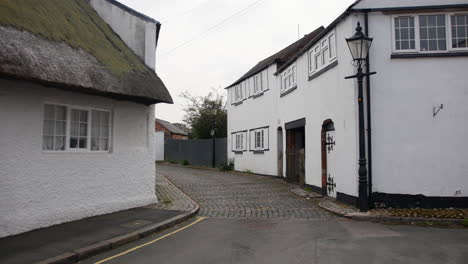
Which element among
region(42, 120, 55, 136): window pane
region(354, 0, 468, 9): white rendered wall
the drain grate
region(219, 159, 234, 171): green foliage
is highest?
region(354, 0, 468, 9): white rendered wall

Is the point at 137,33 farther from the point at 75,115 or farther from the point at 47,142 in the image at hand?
the point at 47,142

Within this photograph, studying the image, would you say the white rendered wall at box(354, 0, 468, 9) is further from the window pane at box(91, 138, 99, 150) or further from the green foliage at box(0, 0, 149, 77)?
the window pane at box(91, 138, 99, 150)

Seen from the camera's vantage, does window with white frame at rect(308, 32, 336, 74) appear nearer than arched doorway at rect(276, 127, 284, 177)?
Yes

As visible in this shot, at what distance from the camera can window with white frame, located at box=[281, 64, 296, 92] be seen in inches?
609

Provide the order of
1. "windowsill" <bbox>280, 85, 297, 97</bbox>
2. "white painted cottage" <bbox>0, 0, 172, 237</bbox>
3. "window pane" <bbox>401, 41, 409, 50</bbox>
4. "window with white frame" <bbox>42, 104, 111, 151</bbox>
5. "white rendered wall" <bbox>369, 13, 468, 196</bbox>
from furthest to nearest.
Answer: "windowsill" <bbox>280, 85, 297, 97</bbox> < "window pane" <bbox>401, 41, 409, 50</bbox> < "white rendered wall" <bbox>369, 13, 468, 196</bbox> < "window with white frame" <bbox>42, 104, 111, 151</bbox> < "white painted cottage" <bbox>0, 0, 172, 237</bbox>

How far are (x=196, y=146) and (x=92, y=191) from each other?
68.8 ft

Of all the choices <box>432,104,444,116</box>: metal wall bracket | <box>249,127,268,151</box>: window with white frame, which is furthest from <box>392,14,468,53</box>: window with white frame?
<box>249,127,268,151</box>: window with white frame

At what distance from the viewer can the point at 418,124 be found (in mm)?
9281

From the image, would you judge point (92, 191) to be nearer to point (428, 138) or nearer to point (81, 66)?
point (81, 66)

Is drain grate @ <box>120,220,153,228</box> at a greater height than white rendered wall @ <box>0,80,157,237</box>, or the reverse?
white rendered wall @ <box>0,80,157,237</box>

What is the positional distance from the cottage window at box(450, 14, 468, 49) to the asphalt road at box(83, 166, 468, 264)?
16.5ft

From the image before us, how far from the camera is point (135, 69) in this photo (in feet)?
31.5

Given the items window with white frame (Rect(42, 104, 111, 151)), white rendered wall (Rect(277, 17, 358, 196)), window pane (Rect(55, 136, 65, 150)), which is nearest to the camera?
window with white frame (Rect(42, 104, 111, 151))

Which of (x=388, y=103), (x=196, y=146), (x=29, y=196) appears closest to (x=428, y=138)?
(x=388, y=103)
